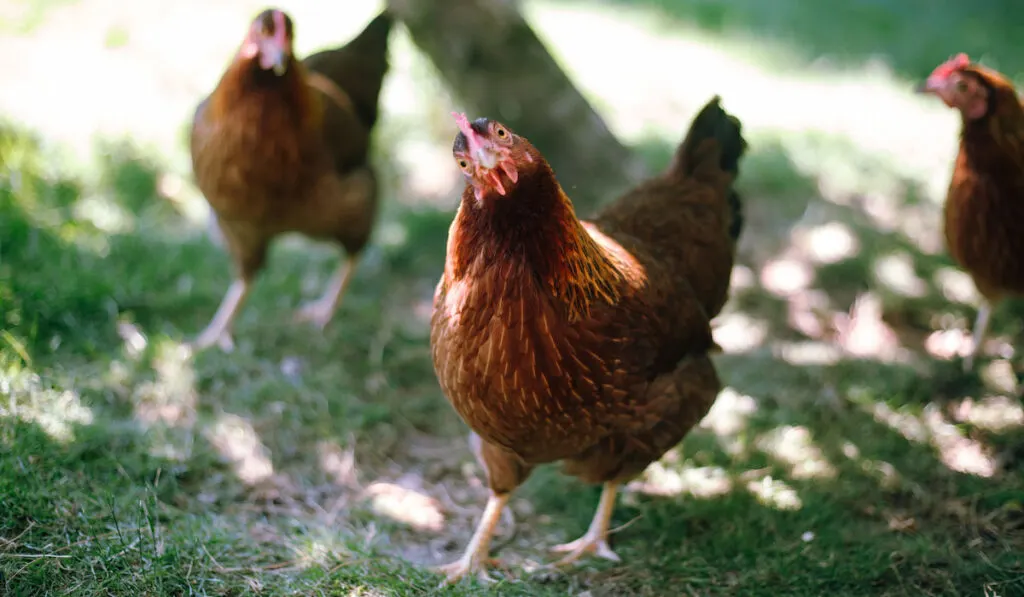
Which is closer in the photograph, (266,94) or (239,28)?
(266,94)

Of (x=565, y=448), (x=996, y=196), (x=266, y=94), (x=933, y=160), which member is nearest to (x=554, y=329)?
(x=565, y=448)

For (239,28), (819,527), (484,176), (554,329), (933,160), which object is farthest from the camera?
(239,28)

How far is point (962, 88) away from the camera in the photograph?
12.1 ft

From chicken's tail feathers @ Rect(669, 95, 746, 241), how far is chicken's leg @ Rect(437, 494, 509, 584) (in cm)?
140

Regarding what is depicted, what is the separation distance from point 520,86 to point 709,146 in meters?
1.76

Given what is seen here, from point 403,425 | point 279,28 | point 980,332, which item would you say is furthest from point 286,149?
point 980,332

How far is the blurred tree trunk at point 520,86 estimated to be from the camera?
4574mm

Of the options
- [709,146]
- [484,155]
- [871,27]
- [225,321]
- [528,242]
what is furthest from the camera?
[871,27]

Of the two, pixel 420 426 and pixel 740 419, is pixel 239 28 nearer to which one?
pixel 420 426

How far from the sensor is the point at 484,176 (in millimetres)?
2178

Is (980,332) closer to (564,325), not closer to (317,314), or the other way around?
(564,325)

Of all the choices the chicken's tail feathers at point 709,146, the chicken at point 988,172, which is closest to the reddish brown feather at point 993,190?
the chicken at point 988,172

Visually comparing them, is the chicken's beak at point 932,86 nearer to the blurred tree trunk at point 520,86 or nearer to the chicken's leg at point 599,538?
the blurred tree trunk at point 520,86

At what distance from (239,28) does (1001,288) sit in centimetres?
555
